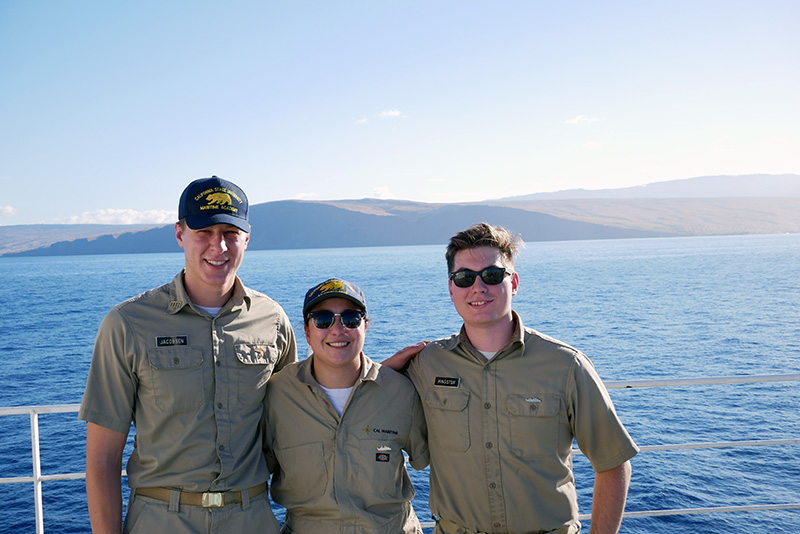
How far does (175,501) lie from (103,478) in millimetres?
311

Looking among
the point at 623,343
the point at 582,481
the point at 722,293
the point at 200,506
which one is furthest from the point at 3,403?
the point at 722,293

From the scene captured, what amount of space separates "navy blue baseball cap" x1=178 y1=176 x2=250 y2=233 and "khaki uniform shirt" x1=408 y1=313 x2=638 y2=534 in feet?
4.23

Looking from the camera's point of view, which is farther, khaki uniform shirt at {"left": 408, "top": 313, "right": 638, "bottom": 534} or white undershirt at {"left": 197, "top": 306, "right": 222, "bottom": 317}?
white undershirt at {"left": 197, "top": 306, "right": 222, "bottom": 317}

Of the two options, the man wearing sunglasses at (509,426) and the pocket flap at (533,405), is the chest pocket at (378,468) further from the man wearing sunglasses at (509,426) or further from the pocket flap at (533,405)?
the pocket flap at (533,405)

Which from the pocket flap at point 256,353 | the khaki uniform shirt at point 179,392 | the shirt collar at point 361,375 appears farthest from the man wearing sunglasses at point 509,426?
the khaki uniform shirt at point 179,392

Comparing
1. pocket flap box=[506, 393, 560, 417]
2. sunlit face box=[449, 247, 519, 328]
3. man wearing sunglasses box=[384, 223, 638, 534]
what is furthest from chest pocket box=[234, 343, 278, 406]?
pocket flap box=[506, 393, 560, 417]

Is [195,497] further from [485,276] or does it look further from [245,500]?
[485,276]

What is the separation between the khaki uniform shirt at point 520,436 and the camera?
8.22ft

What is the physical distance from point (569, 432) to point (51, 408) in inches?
107

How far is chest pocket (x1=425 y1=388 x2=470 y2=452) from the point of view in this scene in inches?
103

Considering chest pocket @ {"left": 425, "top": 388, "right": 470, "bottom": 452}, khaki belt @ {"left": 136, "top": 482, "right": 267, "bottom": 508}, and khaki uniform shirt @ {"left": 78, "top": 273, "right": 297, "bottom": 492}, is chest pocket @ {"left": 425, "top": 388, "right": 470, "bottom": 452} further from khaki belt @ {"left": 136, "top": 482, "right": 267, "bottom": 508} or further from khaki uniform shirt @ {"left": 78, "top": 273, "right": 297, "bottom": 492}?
khaki belt @ {"left": 136, "top": 482, "right": 267, "bottom": 508}

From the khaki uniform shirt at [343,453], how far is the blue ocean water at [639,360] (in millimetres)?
6937

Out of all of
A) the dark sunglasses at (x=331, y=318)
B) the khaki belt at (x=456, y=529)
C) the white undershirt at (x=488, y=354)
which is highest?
the dark sunglasses at (x=331, y=318)

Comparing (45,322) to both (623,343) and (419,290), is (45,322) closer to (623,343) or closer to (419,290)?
(419,290)
